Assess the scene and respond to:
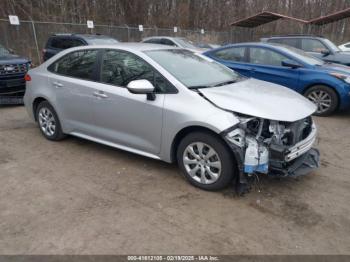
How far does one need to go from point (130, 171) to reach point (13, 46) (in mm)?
12534

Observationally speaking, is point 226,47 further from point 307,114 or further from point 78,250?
point 78,250

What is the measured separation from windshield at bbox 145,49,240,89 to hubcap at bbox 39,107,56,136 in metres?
2.13

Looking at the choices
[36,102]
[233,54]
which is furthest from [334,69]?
[36,102]

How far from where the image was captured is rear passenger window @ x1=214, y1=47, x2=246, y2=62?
26.6 ft

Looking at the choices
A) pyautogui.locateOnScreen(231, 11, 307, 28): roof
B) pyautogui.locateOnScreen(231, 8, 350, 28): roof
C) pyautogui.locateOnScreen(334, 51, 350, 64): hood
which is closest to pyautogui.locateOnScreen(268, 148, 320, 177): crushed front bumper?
pyautogui.locateOnScreen(334, 51, 350, 64): hood

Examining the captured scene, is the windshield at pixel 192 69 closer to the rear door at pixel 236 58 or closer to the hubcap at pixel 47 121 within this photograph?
the hubcap at pixel 47 121

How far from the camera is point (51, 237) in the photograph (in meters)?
2.97

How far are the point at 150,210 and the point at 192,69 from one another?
2009 mm

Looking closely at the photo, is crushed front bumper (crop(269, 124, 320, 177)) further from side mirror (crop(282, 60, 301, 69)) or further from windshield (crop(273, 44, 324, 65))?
windshield (crop(273, 44, 324, 65))

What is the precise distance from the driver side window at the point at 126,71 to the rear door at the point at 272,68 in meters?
4.31

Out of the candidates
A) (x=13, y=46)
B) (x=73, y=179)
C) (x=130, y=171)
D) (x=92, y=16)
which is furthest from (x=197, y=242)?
(x=92, y=16)

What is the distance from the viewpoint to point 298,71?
23.6 ft

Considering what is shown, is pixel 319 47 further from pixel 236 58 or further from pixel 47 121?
pixel 47 121

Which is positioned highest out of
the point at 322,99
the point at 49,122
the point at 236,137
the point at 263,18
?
the point at 263,18
